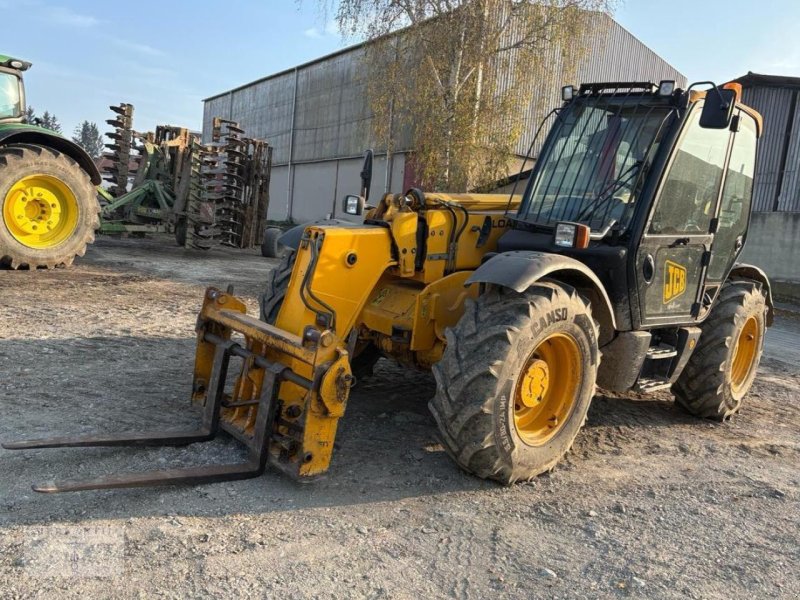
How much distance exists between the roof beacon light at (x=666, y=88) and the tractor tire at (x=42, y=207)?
8.11m

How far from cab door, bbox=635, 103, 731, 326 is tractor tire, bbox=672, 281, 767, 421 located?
36 cm

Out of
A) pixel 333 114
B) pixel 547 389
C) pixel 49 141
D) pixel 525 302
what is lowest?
pixel 547 389

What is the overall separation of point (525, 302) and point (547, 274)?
372 millimetres

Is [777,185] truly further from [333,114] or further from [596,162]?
[333,114]

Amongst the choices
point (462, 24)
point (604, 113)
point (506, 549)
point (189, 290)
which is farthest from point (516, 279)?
point (462, 24)

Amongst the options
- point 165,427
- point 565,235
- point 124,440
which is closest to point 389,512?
point 124,440

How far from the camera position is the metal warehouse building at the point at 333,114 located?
21266 millimetres

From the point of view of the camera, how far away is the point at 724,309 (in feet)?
16.9

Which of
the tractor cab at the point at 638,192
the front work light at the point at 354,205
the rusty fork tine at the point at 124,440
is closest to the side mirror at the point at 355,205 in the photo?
the front work light at the point at 354,205

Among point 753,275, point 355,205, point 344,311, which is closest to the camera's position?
point 344,311

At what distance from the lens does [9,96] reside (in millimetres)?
9555

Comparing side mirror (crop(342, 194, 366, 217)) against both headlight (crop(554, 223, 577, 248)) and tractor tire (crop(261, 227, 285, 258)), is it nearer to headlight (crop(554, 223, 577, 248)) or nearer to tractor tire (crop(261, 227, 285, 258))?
headlight (crop(554, 223, 577, 248))

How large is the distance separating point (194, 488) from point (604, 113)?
351cm

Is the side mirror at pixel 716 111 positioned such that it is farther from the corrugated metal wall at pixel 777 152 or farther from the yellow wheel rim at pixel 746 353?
the corrugated metal wall at pixel 777 152
